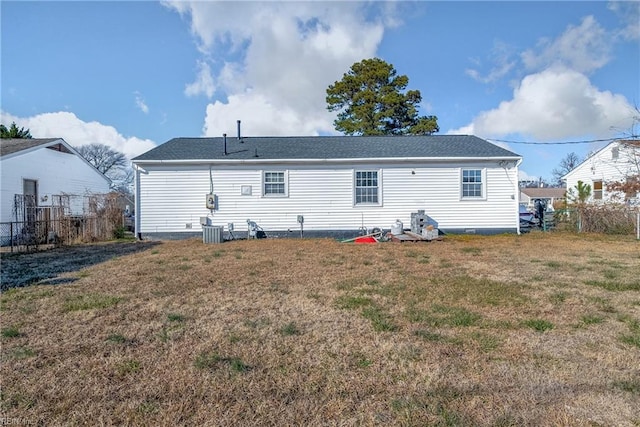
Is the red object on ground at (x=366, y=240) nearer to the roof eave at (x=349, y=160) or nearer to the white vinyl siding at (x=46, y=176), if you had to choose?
the roof eave at (x=349, y=160)

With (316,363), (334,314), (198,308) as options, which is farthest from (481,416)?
(198,308)

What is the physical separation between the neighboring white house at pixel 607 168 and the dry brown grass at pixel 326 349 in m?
18.5

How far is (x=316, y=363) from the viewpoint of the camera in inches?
116

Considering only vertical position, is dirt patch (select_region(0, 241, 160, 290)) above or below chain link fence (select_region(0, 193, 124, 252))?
below

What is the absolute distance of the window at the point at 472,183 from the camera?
13.4 meters

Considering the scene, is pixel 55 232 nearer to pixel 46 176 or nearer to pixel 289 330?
pixel 46 176

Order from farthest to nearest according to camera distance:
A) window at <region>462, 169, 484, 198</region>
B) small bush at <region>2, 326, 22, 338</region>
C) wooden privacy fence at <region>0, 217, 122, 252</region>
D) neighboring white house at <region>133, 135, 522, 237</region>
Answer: window at <region>462, 169, 484, 198</region>, neighboring white house at <region>133, 135, 522, 237</region>, wooden privacy fence at <region>0, 217, 122, 252</region>, small bush at <region>2, 326, 22, 338</region>

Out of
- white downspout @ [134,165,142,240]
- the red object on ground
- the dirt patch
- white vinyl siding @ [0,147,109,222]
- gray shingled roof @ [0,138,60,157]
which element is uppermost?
gray shingled roof @ [0,138,60,157]

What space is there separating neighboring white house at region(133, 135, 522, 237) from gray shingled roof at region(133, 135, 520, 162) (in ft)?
0.37

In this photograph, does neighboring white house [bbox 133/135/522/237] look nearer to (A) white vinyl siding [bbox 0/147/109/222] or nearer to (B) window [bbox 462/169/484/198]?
(B) window [bbox 462/169/484/198]

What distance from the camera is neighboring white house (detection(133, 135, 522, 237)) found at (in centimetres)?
1315

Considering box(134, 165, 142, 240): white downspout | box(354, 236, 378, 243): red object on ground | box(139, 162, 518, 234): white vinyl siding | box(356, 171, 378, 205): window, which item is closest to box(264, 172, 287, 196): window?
box(139, 162, 518, 234): white vinyl siding

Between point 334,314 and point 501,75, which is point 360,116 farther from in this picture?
point 334,314

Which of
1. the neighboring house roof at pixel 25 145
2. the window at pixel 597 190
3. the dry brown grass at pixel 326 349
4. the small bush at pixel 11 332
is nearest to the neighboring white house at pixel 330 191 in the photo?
the neighboring house roof at pixel 25 145
